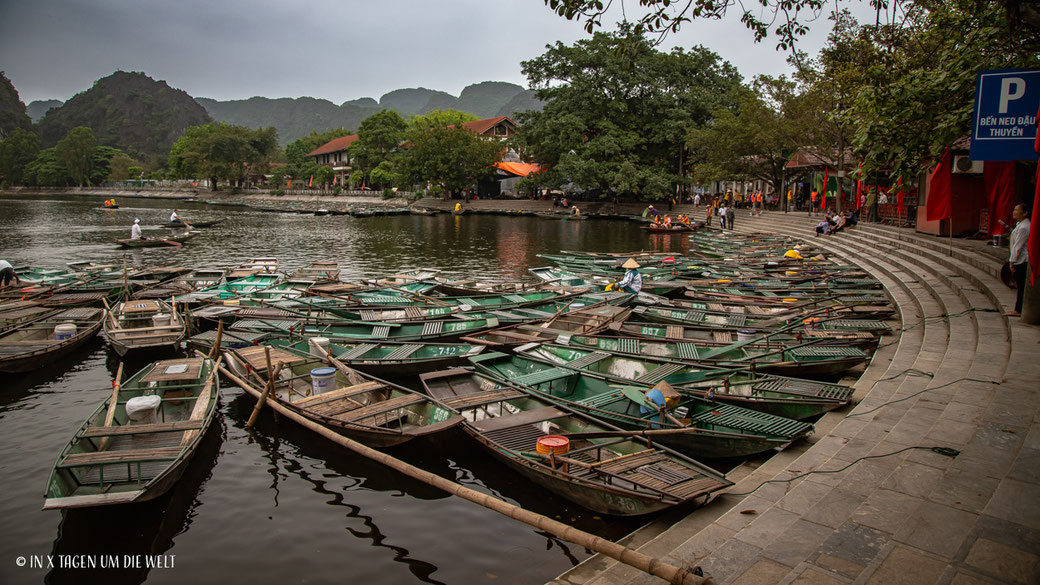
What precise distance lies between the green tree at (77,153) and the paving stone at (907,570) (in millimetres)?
126270

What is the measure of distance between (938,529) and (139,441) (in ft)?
28.6

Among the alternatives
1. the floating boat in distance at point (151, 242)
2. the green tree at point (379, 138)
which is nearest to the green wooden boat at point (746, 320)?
the floating boat in distance at point (151, 242)

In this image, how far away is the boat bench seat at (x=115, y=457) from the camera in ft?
20.9

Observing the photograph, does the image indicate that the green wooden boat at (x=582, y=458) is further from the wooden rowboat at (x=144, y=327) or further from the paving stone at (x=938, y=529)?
the wooden rowboat at (x=144, y=327)

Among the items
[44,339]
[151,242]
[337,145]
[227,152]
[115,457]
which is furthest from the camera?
[337,145]

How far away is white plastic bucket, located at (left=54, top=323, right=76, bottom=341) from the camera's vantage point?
41.9ft

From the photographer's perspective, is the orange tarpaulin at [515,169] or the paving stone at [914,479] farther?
the orange tarpaulin at [515,169]

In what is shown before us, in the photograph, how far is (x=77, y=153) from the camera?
331 ft

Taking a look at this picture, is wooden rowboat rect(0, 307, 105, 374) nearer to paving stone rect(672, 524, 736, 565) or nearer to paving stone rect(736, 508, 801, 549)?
paving stone rect(672, 524, 736, 565)

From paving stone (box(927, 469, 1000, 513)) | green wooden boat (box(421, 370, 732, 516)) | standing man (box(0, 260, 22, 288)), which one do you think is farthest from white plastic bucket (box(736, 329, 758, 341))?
standing man (box(0, 260, 22, 288))

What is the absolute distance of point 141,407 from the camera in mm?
8016

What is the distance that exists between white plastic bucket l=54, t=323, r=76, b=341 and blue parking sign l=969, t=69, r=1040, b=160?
53.8ft

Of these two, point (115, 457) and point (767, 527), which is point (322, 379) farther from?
point (767, 527)

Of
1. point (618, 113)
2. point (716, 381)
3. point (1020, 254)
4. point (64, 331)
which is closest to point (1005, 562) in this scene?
point (716, 381)
